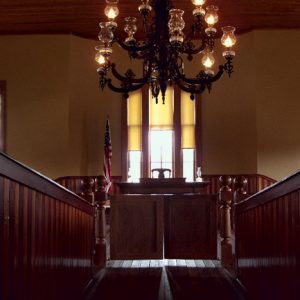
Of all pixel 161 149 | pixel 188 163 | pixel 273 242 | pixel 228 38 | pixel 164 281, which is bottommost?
pixel 164 281

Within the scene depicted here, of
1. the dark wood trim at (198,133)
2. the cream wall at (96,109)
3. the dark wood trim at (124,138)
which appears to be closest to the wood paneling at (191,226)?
the cream wall at (96,109)

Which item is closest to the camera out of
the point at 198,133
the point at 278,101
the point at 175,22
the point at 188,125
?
the point at 175,22

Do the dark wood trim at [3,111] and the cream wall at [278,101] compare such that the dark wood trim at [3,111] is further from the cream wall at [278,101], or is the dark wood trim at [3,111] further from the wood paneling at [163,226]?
the cream wall at [278,101]

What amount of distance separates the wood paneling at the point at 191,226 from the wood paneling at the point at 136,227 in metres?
0.14

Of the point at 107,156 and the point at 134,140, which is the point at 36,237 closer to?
the point at 107,156

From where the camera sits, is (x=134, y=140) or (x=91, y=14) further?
(x=134, y=140)

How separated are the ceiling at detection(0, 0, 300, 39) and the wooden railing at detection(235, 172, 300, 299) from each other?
5.24m

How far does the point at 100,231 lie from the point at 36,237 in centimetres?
308

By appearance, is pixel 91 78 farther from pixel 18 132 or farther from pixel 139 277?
pixel 139 277

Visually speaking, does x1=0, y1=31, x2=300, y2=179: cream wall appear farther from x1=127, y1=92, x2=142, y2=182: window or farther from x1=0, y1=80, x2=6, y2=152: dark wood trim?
x1=127, y1=92, x2=142, y2=182: window

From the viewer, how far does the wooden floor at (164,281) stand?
12.6 ft

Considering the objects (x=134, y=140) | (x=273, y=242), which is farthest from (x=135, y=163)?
(x=273, y=242)

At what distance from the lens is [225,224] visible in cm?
556

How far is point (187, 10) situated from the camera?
8.58 meters
